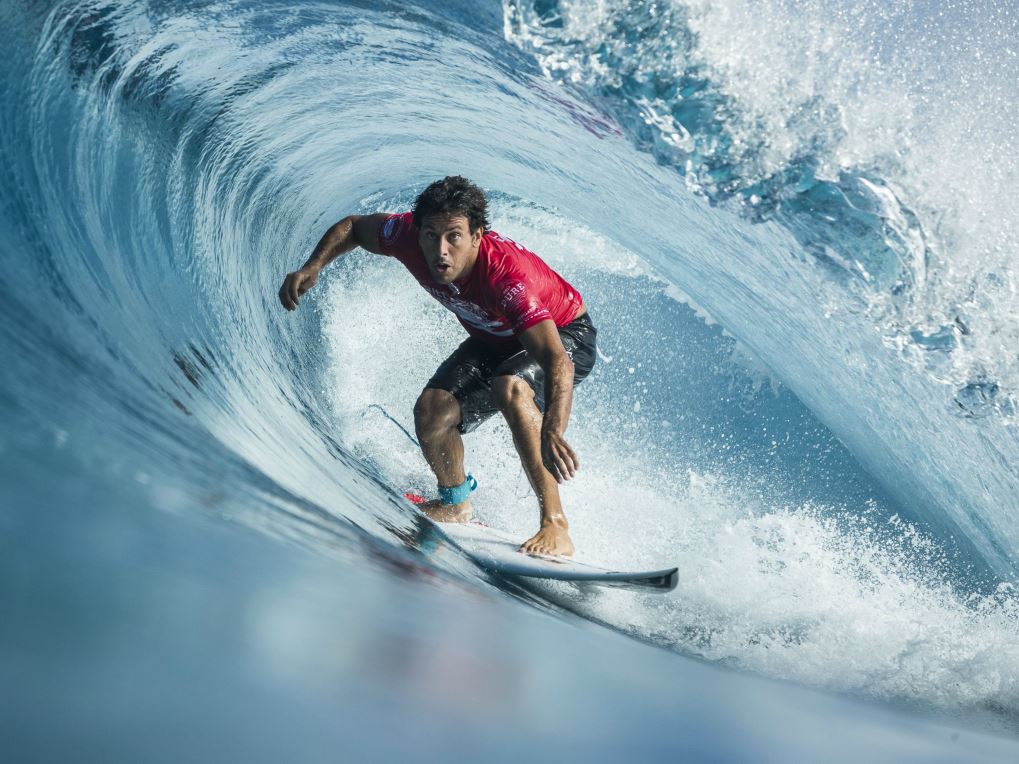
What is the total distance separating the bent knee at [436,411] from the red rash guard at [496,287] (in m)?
0.30

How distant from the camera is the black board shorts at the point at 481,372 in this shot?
3.04 meters

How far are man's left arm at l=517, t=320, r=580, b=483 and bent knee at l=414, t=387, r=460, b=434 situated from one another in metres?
0.45

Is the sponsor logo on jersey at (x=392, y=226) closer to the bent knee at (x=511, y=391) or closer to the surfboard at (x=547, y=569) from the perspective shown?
the bent knee at (x=511, y=391)

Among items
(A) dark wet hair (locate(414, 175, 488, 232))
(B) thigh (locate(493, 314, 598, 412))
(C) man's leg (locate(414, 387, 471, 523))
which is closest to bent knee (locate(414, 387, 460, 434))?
(C) man's leg (locate(414, 387, 471, 523))

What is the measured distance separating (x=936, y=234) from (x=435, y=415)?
1673 mm

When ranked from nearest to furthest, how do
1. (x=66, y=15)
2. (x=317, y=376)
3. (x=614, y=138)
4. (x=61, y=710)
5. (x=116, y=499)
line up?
1. (x=61, y=710)
2. (x=116, y=499)
3. (x=66, y=15)
4. (x=614, y=138)
5. (x=317, y=376)

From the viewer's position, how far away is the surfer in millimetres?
2736

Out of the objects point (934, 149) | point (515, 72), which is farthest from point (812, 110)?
point (515, 72)

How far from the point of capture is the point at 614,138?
9.77 ft

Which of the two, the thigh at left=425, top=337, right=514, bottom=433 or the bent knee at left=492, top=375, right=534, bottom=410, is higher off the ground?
the bent knee at left=492, top=375, right=534, bottom=410

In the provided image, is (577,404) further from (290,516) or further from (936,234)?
(290,516)

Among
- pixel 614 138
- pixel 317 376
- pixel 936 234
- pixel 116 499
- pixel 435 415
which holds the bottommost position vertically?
pixel 317 376

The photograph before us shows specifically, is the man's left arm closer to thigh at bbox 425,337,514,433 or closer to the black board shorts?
the black board shorts

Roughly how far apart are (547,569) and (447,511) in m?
0.61
